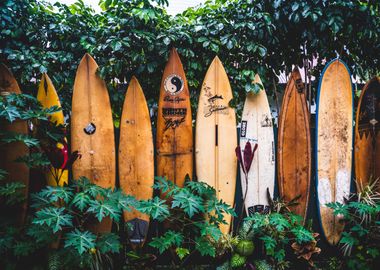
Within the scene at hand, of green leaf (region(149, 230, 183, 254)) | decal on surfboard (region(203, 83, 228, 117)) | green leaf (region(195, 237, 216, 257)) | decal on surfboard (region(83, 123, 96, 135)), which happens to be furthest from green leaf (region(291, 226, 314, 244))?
decal on surfboard (region(83, 123, 96, 135))

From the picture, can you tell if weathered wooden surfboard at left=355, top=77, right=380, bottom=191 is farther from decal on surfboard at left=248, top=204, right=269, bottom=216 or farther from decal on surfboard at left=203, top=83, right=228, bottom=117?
decal on surfboard at left=203, top=83, right=228, bottom=117

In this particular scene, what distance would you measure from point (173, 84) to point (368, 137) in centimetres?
175

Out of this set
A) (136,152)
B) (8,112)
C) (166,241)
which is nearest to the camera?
(8,112)

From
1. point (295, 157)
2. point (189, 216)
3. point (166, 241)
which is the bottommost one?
point (166, 241)

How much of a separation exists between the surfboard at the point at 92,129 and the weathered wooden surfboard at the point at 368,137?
2093 millimetres

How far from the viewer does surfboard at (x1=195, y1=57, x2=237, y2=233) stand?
2.65 meters

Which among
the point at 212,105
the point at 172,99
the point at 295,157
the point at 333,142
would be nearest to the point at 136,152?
the point at 172,99

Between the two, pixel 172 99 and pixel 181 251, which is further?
pixel 172 99

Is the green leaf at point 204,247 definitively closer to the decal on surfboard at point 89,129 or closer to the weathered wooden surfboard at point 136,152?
the weathered wooden surfboard at point 136,152

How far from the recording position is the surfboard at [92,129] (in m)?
2.58

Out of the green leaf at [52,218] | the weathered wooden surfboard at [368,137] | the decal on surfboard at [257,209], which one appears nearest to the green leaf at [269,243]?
the decal on surfboard at [257,209]

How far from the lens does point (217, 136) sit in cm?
267

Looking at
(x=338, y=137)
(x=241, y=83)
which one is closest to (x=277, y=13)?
(x=241, y=83)

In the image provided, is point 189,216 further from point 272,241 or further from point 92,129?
point 92,129
